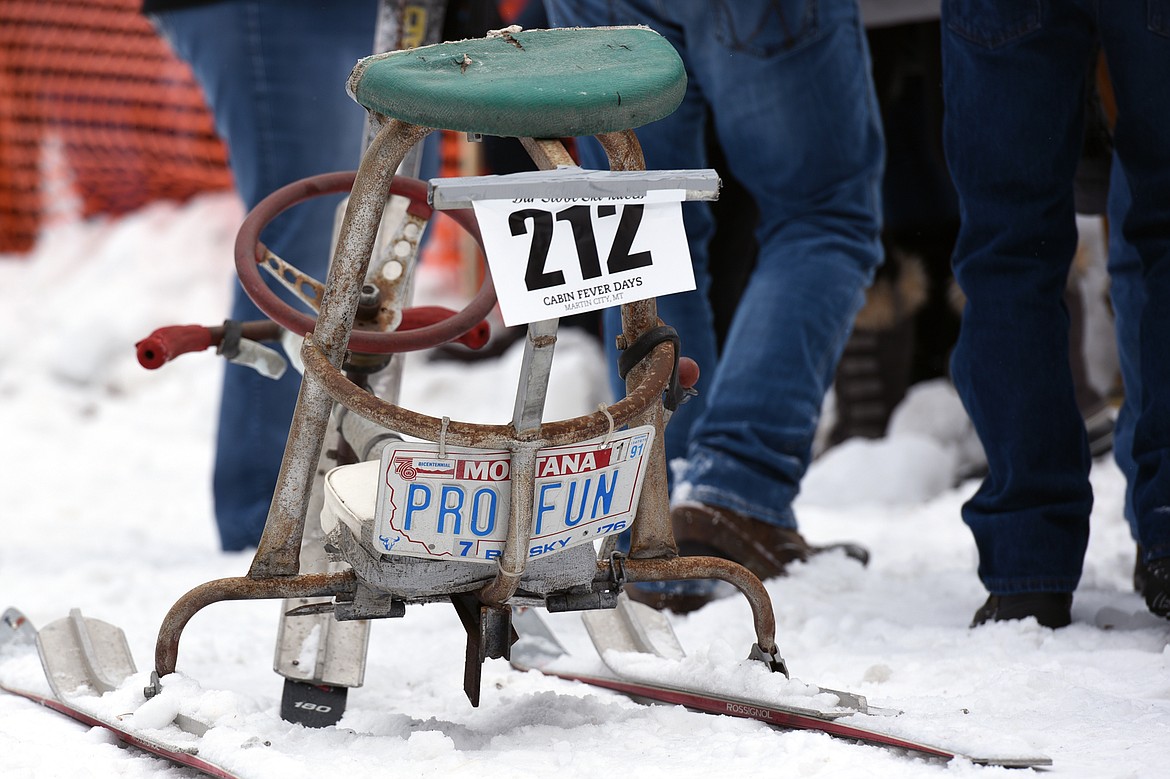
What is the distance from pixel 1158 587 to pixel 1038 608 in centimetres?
15

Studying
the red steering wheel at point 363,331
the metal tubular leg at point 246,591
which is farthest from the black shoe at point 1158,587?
the metal tubular leg at point 246,591

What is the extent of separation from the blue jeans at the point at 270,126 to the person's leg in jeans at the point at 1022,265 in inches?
52.9

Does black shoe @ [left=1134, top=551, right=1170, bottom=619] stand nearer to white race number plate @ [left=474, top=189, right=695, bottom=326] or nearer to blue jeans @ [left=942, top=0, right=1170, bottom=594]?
blue jeans @ [left=942, top=0, right=1170, bottom=594]

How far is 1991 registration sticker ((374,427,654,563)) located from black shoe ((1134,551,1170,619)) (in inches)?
32.7

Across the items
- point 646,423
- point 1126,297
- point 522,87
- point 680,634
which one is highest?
point 522,87

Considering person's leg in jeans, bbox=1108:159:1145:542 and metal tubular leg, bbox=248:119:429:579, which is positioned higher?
metal tubular leg, bbox=248:119:429:579

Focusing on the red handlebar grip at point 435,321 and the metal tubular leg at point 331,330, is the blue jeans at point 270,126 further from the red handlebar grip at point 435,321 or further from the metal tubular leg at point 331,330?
the metal tubular leg at point 331,330

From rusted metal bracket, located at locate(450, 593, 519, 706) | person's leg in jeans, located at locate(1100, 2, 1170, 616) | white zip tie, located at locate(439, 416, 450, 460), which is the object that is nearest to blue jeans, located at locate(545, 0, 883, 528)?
person's leg in jeans, located at locate(1100, 2, 1170, 616)

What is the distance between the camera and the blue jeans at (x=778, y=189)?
83.3 inches

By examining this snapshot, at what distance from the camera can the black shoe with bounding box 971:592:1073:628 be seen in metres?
1.81

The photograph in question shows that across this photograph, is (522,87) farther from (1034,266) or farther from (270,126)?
(270,126)

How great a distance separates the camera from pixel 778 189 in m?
2.23

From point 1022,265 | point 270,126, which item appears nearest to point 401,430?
point 1022,265

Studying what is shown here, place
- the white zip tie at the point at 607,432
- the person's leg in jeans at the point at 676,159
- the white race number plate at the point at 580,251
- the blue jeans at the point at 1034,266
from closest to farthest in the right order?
1. the white race number plate at the point at 580,251
2. the white zip tie at the point at 607,432
3. the blue jeans at the point at 1034,266
4. the person's leg in jeans at the point at 676,159
